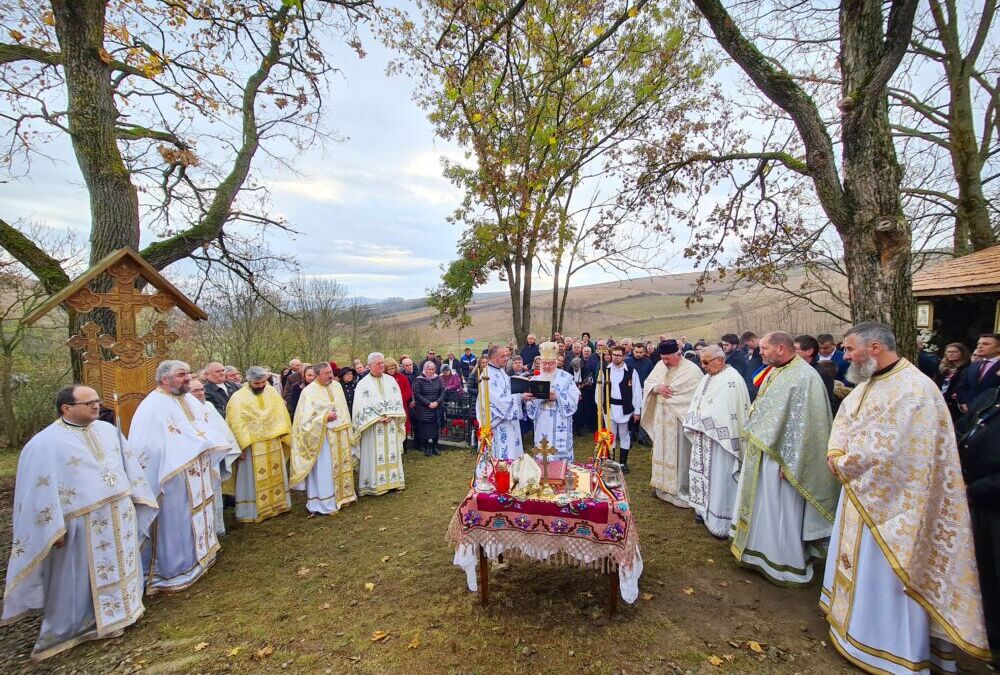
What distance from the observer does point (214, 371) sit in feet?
23.5

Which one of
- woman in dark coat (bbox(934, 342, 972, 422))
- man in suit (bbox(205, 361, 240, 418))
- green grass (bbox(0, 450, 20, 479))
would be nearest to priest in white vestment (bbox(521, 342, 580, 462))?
man in suit (bbox(205, 361, 240, 418))

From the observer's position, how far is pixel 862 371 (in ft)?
12.0

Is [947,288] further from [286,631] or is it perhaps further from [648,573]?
[286,631]

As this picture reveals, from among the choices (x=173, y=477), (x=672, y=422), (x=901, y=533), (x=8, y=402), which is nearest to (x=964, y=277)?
(x=672, y=422)

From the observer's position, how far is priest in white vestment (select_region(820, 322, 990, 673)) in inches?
123

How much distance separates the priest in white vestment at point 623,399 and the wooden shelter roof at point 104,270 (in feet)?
Result: 21.3

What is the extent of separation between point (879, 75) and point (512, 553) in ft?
20.0

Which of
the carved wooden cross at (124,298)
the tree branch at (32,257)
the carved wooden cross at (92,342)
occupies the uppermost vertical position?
the tree branch at (32,257)

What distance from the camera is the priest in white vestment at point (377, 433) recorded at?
748 centimetres

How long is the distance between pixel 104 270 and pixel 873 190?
8.34m

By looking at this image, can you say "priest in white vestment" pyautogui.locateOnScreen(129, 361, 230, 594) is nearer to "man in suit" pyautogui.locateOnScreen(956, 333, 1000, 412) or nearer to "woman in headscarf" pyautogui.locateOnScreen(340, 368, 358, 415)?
"woman in headscarf" pyautogui.locateOnScreen(340, 368, 358, 415)

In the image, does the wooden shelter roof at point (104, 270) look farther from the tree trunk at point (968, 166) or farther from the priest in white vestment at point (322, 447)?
the tree trunk at point (968, 166)

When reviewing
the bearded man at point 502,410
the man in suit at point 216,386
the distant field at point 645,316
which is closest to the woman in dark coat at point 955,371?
the bearded man at point 502,410

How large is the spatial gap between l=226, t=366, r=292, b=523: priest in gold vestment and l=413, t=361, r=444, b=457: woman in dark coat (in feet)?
10.9
